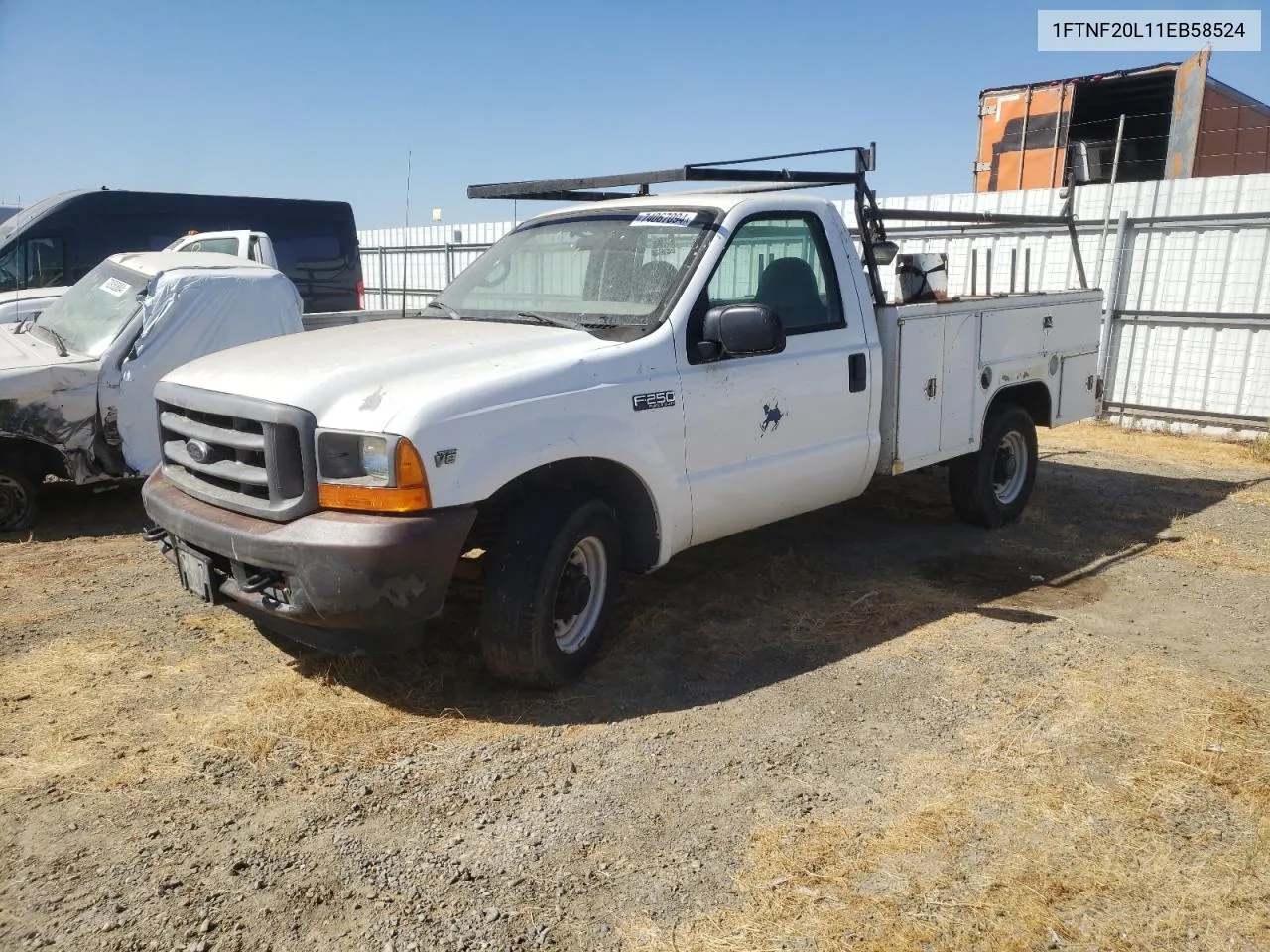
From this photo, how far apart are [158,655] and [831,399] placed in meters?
3.39

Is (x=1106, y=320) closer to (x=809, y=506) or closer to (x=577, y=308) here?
(x=809, y=506)

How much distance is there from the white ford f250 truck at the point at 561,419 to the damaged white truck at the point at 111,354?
231 cm

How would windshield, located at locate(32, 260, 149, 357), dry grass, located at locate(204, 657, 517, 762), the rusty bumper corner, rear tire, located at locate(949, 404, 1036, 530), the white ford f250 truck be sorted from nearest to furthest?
1. the rusty bumper corner
2. the white ford f250 truck
3. dry grass, located at locate(204, 657, 517, 762)
4. rear tire, located at locate(949, 404, 1036, 530)
5. windshield, located at locate(32, 260, 149, 357)

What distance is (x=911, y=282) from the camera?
20.7ft

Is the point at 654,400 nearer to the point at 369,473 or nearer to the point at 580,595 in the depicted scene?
the point at 580,595

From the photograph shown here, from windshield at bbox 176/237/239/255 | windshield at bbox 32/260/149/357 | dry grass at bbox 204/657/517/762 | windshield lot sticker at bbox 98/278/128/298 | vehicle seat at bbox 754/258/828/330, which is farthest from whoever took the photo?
windshield at bbox 176/237/239/255

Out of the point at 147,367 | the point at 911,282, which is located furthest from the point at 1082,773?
the point at 147,367

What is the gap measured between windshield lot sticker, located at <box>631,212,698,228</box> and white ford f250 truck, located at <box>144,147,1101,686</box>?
0.01 m

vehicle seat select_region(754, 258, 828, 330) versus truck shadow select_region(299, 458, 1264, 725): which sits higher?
vehicle seat select_region(754, 258, 828, 330)

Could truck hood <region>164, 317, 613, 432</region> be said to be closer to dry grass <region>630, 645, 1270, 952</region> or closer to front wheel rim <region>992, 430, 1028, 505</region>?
dry grass <region>630, 645, 1270, 952</region>

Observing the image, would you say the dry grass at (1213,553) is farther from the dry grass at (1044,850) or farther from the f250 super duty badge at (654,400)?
the f250 super duty badge at (654,400)

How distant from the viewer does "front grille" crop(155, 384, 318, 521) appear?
353cm

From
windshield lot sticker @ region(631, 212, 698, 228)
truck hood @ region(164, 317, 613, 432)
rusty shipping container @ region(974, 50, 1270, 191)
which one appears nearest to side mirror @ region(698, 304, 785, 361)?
truck hood @ region(164, 317, 613, 432)

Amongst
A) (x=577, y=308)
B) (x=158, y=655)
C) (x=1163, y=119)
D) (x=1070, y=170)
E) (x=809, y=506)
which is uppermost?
(x=1163, y=119)
